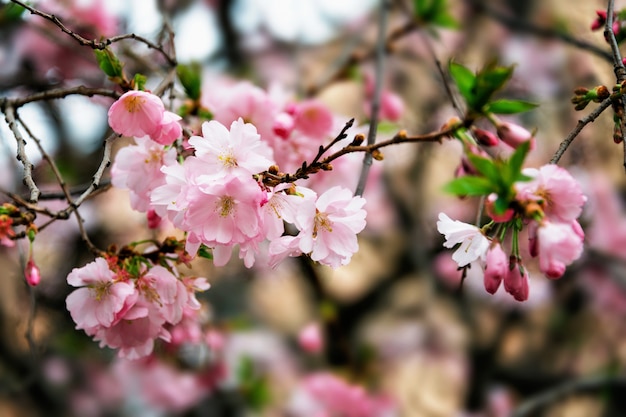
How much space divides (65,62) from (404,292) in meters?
1.65

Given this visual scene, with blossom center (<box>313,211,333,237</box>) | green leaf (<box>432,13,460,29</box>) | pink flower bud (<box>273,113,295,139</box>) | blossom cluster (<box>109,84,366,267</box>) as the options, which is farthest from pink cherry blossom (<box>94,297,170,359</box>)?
green leaf (<box>432,13,460,29</box>)

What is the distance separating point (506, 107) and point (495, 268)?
17cm

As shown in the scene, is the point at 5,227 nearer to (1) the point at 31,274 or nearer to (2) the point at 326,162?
(1) the point at 31,274

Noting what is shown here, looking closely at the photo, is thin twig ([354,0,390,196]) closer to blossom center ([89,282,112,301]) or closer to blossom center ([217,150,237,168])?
blossom center ([217,150,237,168])

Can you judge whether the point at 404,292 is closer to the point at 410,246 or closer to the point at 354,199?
the point at 410,246

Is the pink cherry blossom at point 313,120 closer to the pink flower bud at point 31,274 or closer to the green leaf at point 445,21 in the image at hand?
the pink flower bud at point 31,274

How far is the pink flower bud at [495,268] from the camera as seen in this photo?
21.6 inches

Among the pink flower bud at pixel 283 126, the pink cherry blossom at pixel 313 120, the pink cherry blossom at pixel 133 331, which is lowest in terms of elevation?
the pink cherry blossom at pixel 133 331

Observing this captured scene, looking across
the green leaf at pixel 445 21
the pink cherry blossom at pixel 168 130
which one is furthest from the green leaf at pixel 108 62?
the green leaf at pixel 445 21

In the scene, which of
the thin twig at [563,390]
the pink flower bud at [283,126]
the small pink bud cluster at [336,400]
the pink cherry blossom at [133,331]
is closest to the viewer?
the pink cherry blossom at [133,331]

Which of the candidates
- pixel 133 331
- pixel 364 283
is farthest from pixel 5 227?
pixel 364 283

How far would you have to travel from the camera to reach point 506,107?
59cm

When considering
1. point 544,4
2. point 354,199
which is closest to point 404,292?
point 544,4

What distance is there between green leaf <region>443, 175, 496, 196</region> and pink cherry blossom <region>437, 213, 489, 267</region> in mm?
56
